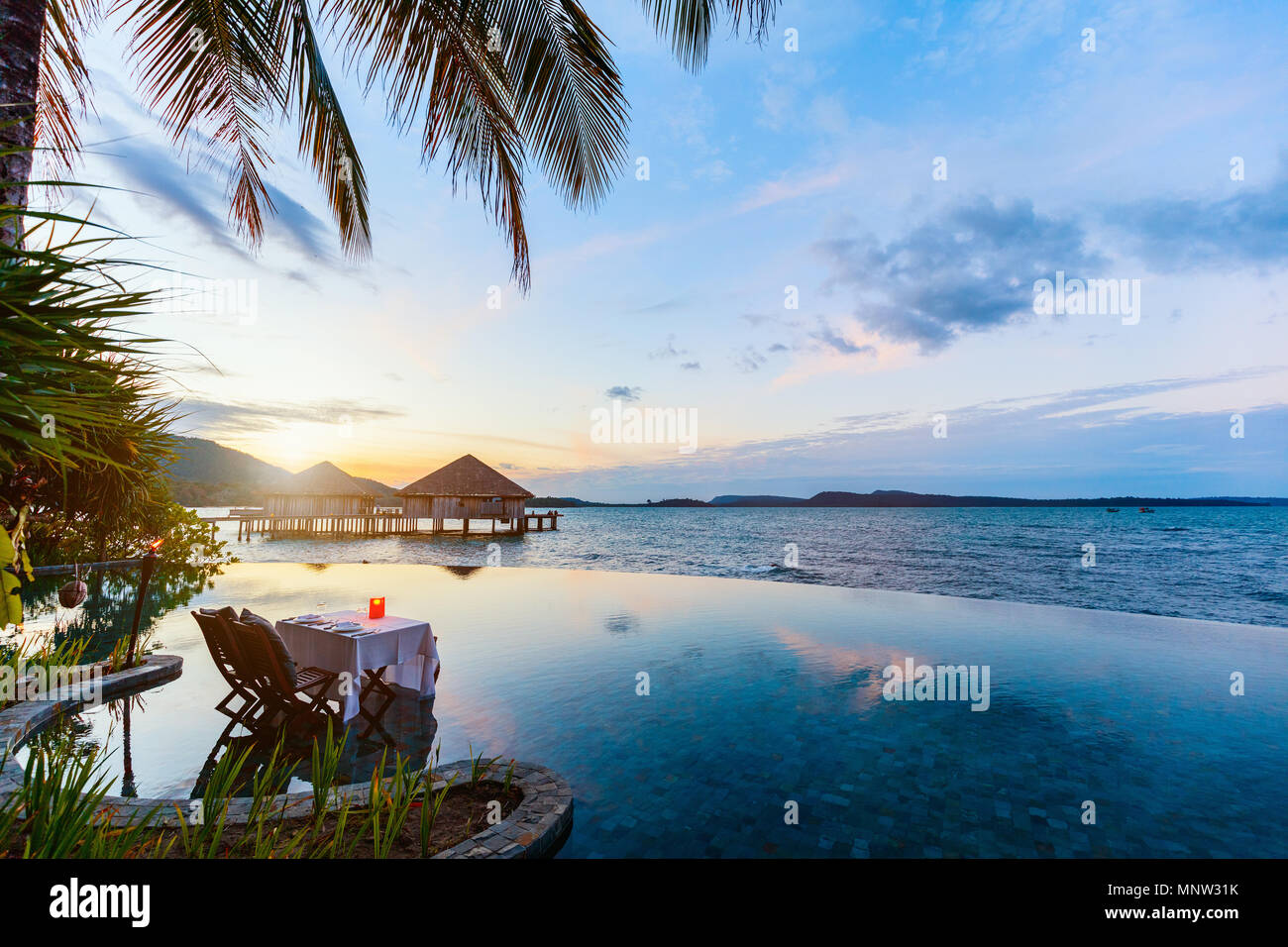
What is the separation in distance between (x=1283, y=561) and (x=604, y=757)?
39964 mm

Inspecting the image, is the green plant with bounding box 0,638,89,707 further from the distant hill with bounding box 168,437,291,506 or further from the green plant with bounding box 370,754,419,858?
the distant hill with bounding box 168,437,291,506

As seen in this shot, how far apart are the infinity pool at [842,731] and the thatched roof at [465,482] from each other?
31.5 m

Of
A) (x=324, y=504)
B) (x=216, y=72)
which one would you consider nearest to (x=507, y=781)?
(x=216, y=72)

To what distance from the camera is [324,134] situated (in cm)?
510

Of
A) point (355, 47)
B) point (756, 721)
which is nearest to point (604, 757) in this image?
point (756, 721)

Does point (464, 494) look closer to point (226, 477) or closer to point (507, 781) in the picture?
point (507, 781)

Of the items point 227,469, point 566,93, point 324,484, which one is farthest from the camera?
point 227,469

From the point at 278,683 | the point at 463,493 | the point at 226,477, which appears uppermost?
the point at 226,477

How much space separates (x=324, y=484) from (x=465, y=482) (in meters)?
9.82

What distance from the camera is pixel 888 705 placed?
548 centimetres

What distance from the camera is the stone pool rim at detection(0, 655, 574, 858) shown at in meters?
2.77

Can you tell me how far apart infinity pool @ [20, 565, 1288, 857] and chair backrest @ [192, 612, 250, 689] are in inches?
15.4

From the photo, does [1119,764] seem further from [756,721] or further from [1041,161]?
[1041,161]
